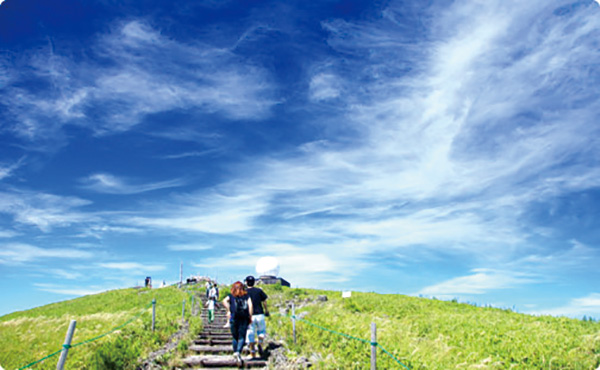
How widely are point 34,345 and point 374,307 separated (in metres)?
18.5

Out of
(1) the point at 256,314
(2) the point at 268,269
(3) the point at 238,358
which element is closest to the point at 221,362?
(3) the point at 238,358

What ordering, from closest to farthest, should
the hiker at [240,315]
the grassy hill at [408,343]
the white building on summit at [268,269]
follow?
the grassy hill at [408,343] < the hiker at [240,315] < the white building on summit at [268,269]

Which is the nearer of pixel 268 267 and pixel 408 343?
pixel 408 343

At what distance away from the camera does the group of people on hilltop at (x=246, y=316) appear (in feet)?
37.9

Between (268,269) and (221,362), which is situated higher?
(268,269)

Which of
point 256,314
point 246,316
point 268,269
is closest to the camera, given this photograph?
point 246,316

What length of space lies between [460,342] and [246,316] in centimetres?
778

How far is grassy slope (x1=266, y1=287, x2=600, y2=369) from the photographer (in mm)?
10797

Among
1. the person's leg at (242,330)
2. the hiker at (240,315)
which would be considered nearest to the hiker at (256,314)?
the hiker at (240,315)

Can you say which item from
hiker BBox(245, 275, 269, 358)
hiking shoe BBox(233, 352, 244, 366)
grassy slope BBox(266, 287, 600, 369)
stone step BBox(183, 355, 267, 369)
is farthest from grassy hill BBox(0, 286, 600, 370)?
hiking shoe BBox(233, 352, 244, 366)

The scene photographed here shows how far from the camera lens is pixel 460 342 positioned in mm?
13641

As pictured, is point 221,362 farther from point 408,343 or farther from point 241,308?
point 408,343

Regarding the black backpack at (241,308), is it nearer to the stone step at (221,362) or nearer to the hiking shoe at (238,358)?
the hiking shoe at (238,358)

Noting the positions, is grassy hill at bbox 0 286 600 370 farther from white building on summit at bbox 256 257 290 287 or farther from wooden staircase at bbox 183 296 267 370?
white building on summit at bbox 256 257 290 287
